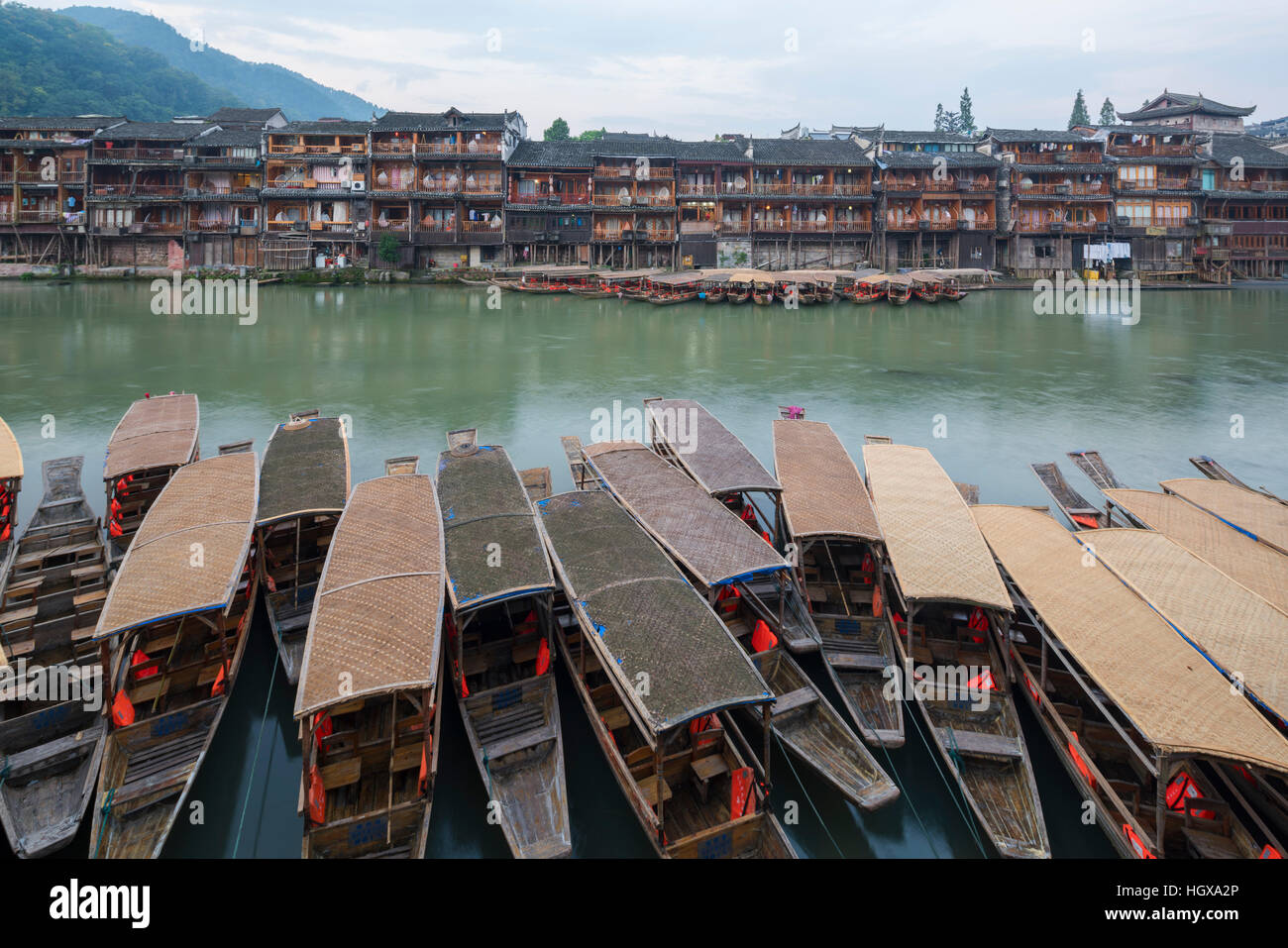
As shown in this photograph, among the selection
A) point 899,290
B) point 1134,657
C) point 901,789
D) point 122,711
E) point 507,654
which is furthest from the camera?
point 899,290

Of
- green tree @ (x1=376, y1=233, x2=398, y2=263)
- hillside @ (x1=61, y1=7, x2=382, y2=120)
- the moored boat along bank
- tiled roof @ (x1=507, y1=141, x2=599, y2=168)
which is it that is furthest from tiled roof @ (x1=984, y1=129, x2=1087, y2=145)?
hillside @ (x1=61, y1=7, x2=382, y2=120)

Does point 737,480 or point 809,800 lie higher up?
point 737,480

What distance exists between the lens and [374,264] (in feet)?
173

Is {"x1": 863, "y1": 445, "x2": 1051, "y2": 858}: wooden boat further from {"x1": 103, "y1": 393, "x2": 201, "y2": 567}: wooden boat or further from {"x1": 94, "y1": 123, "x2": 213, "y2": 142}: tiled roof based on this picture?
{"x1": 94, "y1": 123, "x2": 213, "y2": 142}: tiled roof

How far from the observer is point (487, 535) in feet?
31.9

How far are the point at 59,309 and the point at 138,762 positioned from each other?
42306 mm

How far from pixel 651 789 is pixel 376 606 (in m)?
3.45

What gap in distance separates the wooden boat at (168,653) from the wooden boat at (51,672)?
0.99ft

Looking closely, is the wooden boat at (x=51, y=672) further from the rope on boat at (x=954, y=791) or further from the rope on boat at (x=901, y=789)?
the rope on boat at (x=954, y=791)

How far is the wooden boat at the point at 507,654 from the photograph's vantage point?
698 cm

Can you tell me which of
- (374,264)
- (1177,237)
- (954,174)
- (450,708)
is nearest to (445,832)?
(450,708)

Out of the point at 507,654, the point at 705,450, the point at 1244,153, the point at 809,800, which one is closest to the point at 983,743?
the point at 809,800

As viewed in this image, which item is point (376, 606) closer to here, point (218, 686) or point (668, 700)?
point (218, 686)

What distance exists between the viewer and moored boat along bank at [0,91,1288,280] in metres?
51.7
